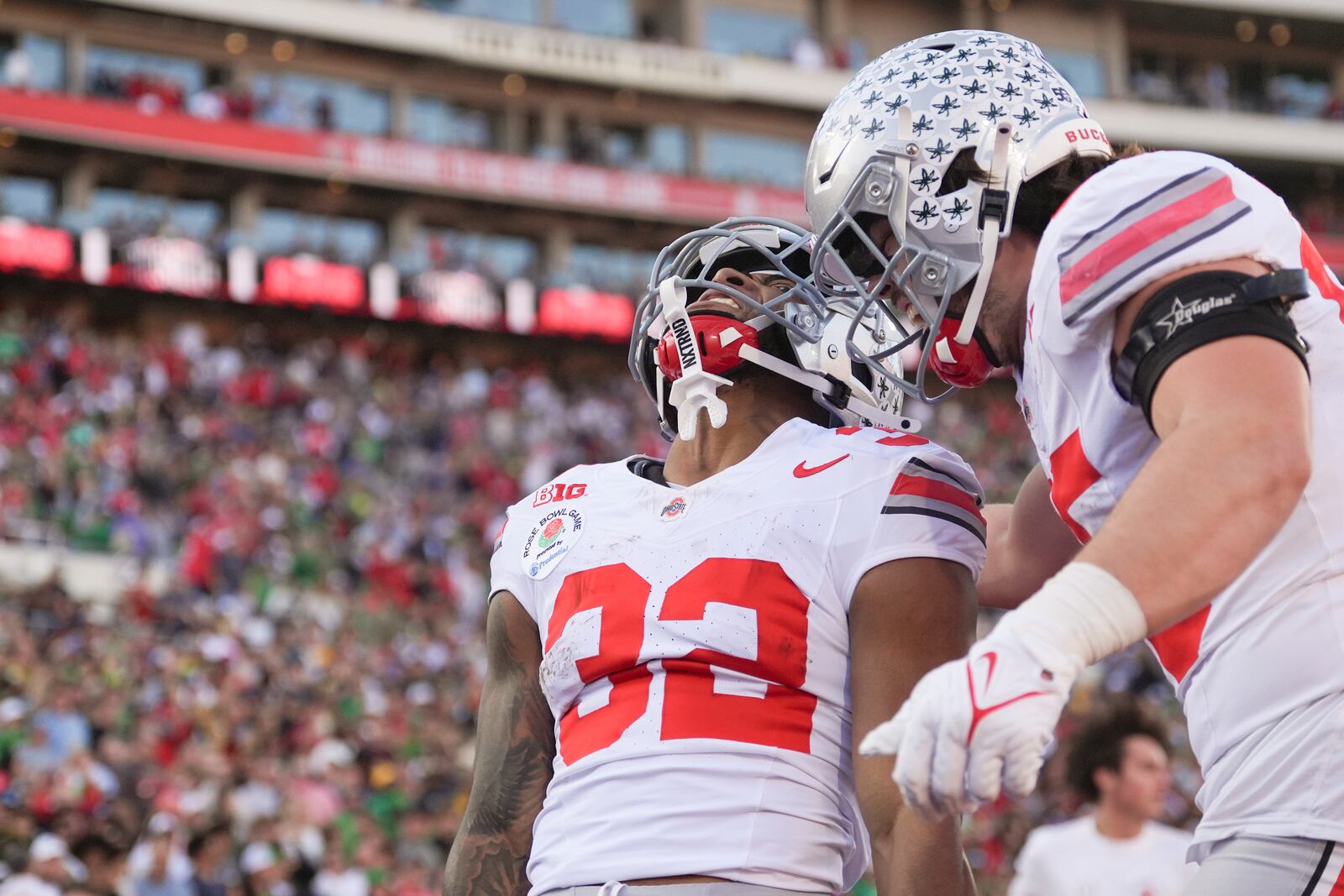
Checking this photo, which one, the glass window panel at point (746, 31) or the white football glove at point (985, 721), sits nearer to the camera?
the white football glove at point (985, 721)

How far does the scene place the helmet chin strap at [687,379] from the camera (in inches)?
117

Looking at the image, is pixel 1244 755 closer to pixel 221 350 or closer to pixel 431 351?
pixel 221 350

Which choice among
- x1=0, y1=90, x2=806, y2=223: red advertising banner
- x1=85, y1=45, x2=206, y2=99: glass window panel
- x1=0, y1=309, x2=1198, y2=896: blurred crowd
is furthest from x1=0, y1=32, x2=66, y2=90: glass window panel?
x1=0, y1=309, x2=1198, y2=896: blurred crowd

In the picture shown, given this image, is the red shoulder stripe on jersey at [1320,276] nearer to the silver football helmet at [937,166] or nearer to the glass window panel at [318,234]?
the silver football helmet at [937,166]

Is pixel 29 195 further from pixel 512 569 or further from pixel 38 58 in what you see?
pixel 512 569

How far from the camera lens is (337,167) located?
1174 inches

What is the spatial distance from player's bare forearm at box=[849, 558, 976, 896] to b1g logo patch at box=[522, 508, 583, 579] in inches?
22.7

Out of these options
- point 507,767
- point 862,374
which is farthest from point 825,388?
point 507,767

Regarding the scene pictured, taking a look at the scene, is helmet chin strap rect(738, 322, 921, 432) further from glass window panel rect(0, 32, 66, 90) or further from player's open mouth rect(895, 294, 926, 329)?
glass window panel rect(0, 32, 66, 90)

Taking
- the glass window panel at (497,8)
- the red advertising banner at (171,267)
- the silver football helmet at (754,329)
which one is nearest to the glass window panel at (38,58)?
the red advertising banner at (171,267)

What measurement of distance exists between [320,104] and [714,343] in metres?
29.6

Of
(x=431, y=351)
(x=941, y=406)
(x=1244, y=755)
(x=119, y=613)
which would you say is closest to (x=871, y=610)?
(x=1244, y=755)

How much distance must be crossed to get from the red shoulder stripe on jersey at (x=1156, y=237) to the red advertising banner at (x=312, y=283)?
2707cm

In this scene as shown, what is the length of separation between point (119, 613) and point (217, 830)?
620 cm
